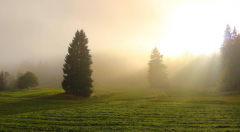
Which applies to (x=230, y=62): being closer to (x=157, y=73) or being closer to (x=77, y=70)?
(x=157, y=73)

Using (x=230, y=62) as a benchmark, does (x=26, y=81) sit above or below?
below

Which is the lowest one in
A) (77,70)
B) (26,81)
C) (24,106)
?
(24,106)

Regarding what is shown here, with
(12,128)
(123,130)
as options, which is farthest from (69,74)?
(123,130)

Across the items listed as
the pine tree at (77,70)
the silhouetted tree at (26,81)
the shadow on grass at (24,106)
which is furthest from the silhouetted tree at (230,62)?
the silhouetted tree at (26,81)

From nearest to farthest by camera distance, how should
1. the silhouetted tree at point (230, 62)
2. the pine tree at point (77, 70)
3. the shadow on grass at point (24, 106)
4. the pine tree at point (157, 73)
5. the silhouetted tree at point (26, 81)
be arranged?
the shadow on grass at point (24, 106), the pine tree at point (77, 70), the silhouetted tree at point (230, 62), the silhouetted tree at point (26, 81), the pine tree at point (157, 73)

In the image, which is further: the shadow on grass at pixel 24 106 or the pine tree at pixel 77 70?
the pine tree at pixel 77 70

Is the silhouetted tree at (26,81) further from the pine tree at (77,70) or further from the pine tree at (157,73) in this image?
the pine tree at (157,73)

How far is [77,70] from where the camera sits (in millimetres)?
33438

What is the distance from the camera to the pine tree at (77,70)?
3284cm

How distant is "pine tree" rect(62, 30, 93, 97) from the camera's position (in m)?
32.8

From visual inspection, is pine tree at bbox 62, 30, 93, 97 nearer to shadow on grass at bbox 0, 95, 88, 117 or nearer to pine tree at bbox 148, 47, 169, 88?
shadow on grass at bbox 0, 95, 88, 117

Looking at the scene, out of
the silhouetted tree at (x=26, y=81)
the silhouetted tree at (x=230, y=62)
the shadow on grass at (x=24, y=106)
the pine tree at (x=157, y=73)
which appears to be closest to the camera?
the shadow on grass at (x=24, y=106)

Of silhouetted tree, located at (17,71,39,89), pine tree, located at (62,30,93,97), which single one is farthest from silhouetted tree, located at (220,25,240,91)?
silhouetted tree, located at (17,71,39,89)

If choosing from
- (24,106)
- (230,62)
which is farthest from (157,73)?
(24,106)
